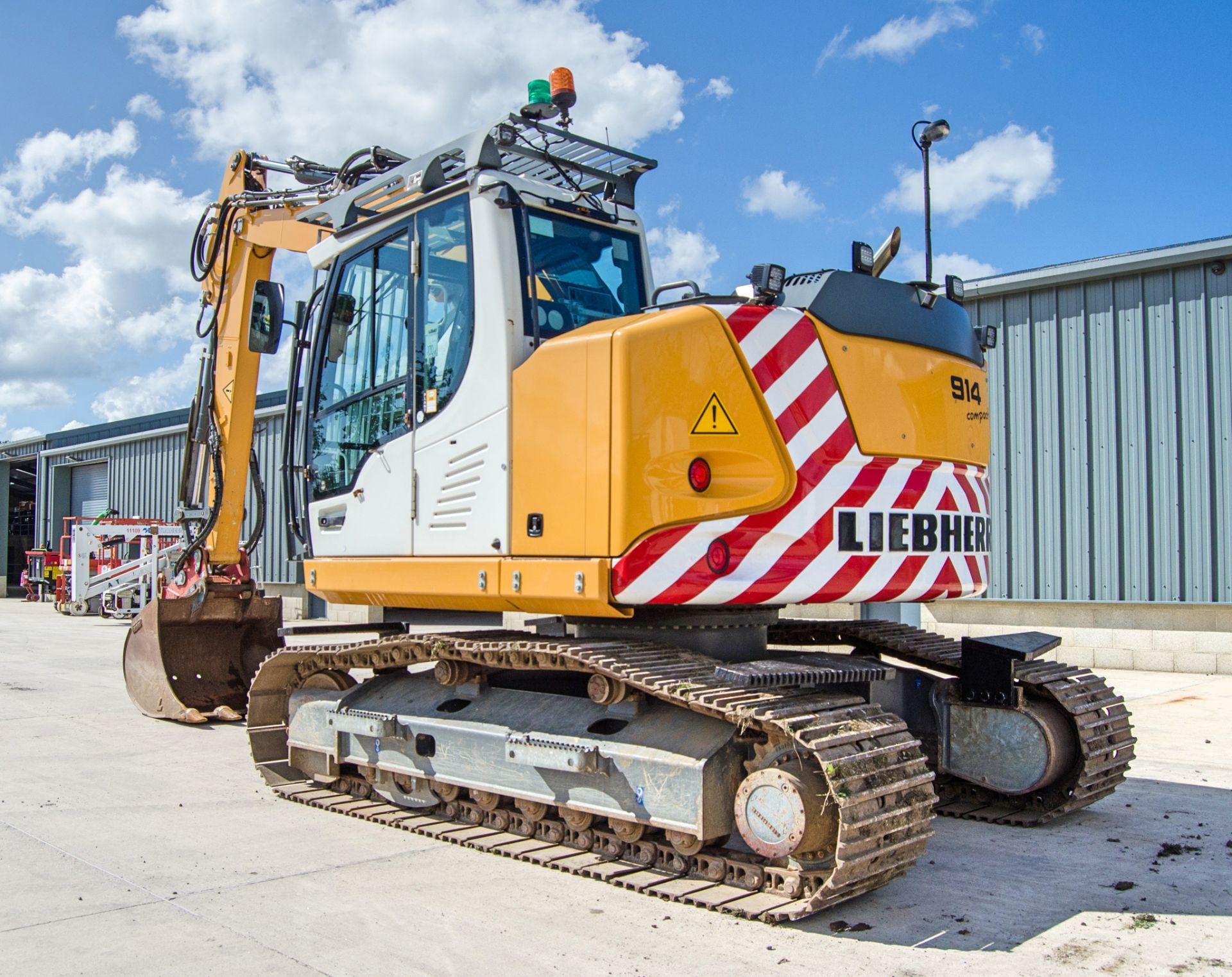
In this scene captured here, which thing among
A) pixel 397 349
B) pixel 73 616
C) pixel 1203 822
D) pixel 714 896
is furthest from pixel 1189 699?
pixel 73 616

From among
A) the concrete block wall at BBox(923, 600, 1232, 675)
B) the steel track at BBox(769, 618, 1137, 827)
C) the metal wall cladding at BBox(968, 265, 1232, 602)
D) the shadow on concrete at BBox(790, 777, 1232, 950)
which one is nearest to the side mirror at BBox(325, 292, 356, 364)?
the steel track at BBox(769, 618, 1137, 827)

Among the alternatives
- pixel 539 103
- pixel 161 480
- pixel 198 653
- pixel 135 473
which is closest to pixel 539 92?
pixel 539 103

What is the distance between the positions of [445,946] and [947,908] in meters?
2.01

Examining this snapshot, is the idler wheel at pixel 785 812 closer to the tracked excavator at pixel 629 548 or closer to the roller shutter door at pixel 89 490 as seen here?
the tracked excavator at pixel 629 548

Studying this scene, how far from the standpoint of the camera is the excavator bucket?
9047 millimetres

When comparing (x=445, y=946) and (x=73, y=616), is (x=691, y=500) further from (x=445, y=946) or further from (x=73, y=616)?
(x=73, y=616)

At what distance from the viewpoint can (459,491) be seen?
207 inches

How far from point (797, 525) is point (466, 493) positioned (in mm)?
1552

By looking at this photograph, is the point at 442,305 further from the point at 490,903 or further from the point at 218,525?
the point at 218,525

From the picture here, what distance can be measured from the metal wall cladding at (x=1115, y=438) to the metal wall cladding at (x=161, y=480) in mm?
13712

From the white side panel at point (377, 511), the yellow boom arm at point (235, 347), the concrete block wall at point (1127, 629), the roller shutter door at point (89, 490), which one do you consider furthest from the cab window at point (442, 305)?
the roller shutter door at point (89, 490)

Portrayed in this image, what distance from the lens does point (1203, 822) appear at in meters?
5.92

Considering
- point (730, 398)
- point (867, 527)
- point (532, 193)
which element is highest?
point (532, 193)

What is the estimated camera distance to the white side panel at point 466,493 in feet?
16.5
